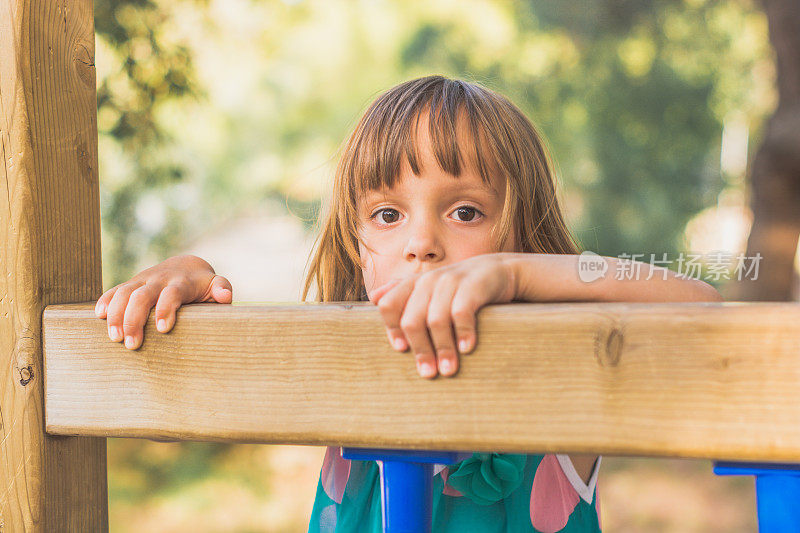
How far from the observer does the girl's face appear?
4.04ft

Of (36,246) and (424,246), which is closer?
(36,246)

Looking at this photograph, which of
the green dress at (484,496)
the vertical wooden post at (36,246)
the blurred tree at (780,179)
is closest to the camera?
the vertical wooden post at (36,246)

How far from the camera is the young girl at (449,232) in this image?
1.13 meters

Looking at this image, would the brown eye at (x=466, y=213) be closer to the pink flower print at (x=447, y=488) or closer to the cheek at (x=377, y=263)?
the cheek at (x=377, y=263)

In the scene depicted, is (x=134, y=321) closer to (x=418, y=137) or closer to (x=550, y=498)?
(x=418, y=137)

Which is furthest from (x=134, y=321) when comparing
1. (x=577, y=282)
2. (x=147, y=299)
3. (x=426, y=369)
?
(x=577, y=282)

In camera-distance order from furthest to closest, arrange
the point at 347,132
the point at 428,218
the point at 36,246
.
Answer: the point at 347,132 < the point at 428,218 < the point at 36,246

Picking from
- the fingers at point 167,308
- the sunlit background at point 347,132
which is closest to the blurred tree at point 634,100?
the sunlit background at point 347,132

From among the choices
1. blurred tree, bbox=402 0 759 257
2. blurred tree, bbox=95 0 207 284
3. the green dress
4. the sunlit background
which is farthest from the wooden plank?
blurred tree, bbox=402 0 759 257

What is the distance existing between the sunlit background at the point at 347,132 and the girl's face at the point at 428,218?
A: 1.27 ft

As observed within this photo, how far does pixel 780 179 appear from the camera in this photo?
5.07m

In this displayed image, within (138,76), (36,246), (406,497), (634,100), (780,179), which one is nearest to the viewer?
(406,497)

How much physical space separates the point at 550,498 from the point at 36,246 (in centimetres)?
88

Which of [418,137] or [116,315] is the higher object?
[418,137]
